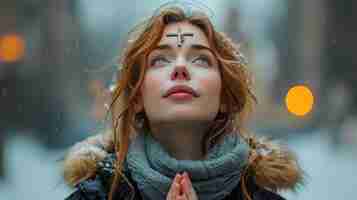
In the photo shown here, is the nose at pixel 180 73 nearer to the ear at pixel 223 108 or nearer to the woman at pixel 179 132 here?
the woman at pixel 179 132

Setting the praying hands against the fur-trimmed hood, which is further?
the fur-trimmed hood

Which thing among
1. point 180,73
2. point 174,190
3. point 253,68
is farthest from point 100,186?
point 253,68

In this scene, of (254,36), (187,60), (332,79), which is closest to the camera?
(187,60)

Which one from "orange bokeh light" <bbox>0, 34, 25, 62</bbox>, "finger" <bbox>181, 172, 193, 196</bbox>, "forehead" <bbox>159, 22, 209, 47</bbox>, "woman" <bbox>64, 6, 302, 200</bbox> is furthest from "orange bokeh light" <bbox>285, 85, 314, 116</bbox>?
"finger" <bbox>181, 172, 193, 196</bbox>

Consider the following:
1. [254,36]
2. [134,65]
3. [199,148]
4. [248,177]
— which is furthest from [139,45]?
[254,36]

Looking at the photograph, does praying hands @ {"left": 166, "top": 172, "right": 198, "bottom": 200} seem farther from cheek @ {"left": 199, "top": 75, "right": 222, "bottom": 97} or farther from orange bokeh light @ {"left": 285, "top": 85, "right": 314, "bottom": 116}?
orange bokeh light @ {"left": 285, "top": 85, "right": 314, "bottom": 116}

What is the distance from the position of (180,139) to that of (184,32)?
228 mm

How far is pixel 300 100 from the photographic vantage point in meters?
2.91

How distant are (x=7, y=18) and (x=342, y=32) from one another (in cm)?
142

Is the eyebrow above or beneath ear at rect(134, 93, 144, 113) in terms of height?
above

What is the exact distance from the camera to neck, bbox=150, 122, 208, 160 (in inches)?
59.2

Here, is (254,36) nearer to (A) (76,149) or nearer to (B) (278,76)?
(B) (278,76)

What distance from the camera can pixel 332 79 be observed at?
3.05 m

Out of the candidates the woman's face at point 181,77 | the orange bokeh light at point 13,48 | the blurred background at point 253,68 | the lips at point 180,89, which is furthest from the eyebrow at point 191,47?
the orange bokeh light at point 13,48
